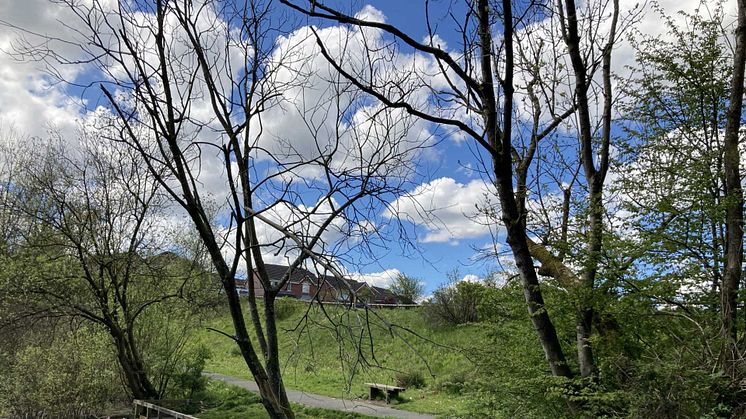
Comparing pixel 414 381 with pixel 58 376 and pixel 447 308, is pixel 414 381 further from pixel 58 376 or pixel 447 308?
pixel 58 376

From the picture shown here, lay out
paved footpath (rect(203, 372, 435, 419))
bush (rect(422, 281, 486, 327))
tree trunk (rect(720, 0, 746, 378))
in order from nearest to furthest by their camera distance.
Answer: tree trunk (rect(720, 0, 746, 378))
paved footpath (rect(203, 372, 435, 419))
bush (rect(422, 281, 486, 327))

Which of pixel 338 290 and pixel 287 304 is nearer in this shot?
pixel 338 290

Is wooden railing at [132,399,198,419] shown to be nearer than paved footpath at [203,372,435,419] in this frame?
Yes

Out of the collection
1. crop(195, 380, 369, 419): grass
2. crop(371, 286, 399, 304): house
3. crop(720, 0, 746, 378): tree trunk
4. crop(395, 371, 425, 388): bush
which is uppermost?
crop(720, 0, 746, 378): tree trunk

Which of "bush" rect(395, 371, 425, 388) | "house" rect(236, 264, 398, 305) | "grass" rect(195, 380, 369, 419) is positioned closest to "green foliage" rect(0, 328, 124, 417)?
"grass" rect(195, 380, 369, 419)

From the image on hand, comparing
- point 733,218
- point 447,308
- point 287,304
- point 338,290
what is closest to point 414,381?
point 447,308

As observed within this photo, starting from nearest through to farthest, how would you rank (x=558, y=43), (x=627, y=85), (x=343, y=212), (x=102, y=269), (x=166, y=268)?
(x=343, y=212), (x=558, y=43), (x=627, y=85), (x=102, y=269), (x=166, y=268)

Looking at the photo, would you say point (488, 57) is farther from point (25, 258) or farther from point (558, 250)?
point (25, 258)

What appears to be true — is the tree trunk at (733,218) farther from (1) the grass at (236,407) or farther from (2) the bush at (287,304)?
(1) the grass at (236,407)

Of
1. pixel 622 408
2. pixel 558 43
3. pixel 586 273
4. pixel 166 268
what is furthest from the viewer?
pixel 166 268

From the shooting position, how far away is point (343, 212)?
9.78 feet

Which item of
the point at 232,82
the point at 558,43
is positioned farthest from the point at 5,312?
the point at 558,43

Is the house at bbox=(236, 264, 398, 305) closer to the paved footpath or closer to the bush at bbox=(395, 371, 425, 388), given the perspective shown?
the paved footpath

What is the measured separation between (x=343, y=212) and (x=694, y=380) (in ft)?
10.4
